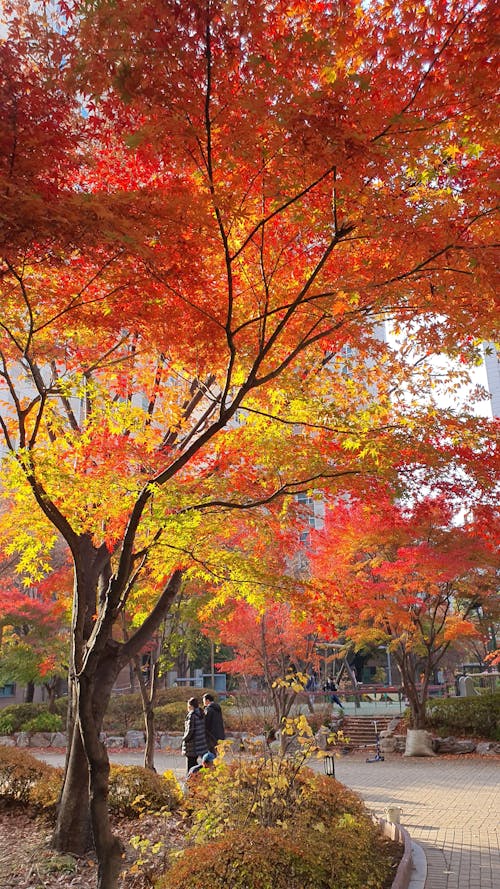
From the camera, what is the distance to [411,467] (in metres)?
7.99

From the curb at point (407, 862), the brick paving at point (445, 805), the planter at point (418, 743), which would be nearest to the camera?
the curb at point (407, 862)

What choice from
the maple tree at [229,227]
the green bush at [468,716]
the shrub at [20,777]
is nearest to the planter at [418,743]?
the green bush at [468,716]

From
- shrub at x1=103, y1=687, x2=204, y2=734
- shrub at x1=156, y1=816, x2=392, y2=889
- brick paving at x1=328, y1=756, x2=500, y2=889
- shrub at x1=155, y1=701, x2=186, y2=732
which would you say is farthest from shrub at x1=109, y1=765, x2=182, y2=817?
shrub at x1=103, y1=687, x2=204, y2=734

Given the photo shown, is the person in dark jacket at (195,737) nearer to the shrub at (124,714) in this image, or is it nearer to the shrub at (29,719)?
the shrub at (124,714)

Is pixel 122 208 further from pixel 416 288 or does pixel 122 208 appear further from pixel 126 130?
pixel 416 288

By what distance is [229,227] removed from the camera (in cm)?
481

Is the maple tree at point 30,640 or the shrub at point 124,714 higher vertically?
the maple tree at point 30,640

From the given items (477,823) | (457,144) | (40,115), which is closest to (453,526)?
(477,823)

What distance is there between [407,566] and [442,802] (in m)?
5.44

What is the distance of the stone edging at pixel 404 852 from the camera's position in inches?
232

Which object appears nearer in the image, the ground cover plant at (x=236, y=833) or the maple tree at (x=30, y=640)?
the ground cover plant at (x=236, y=833)

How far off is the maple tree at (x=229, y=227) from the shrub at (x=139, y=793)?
1.02m

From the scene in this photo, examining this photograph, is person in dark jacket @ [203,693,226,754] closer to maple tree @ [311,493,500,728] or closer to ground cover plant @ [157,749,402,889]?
ground cover plant @ [157,749,402,889]

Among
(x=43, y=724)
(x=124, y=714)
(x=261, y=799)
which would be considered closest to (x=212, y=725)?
(x=261, y=799)
